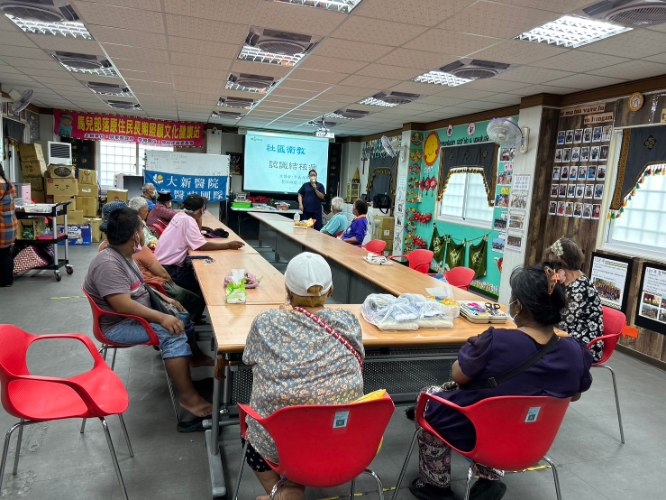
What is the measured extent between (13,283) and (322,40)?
457cm

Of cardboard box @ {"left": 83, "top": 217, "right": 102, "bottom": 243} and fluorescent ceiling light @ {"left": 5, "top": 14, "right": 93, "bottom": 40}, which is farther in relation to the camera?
cardboard box @ {"left": 83, "top": 217, "right": 102, "bottom": 243}

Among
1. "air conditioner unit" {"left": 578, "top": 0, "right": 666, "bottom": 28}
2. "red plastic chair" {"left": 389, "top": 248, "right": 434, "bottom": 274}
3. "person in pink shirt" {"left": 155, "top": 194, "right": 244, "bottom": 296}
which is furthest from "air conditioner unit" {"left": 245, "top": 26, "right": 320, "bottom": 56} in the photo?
"red plastic chair" {"left": 389, "top": 248, "right": 434, "bottom": 274}

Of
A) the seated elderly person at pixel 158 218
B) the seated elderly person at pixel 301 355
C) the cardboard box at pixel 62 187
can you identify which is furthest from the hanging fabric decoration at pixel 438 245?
the cardboard box at pixel 62 187

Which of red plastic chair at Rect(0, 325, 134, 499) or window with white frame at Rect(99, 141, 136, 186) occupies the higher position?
window with white frame at Rect(99, 141, 136, 186)

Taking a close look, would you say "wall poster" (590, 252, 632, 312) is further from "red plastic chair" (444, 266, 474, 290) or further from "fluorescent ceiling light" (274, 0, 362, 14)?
"fluorescent ceiling light" (274, 0, 362, 14)

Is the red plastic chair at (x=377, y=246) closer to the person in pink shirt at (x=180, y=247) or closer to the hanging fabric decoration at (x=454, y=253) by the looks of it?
the hanging fabric decoration at (x=454, y=253)

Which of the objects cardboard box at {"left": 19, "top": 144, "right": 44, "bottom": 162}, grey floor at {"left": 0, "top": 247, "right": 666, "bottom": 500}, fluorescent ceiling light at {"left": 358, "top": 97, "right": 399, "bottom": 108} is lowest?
grey floor at {"left": 0, "top": 247, "right": 666, "bottom": 500}

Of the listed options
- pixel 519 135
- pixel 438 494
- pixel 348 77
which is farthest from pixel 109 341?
pixel 519 135

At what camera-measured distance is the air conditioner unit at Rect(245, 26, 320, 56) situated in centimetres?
368

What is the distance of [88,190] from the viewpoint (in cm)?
A: 855

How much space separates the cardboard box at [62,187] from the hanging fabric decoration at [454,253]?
651 cm

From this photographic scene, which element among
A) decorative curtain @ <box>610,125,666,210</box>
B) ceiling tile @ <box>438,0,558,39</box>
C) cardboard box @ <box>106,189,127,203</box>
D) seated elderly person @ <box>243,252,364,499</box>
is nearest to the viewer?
seated elderly person @ <box>243,252,364,499</box>

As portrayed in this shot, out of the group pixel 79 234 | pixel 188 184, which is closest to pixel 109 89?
pixel 79 234

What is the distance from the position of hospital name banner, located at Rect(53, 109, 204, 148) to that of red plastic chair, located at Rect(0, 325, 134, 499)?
863cm
